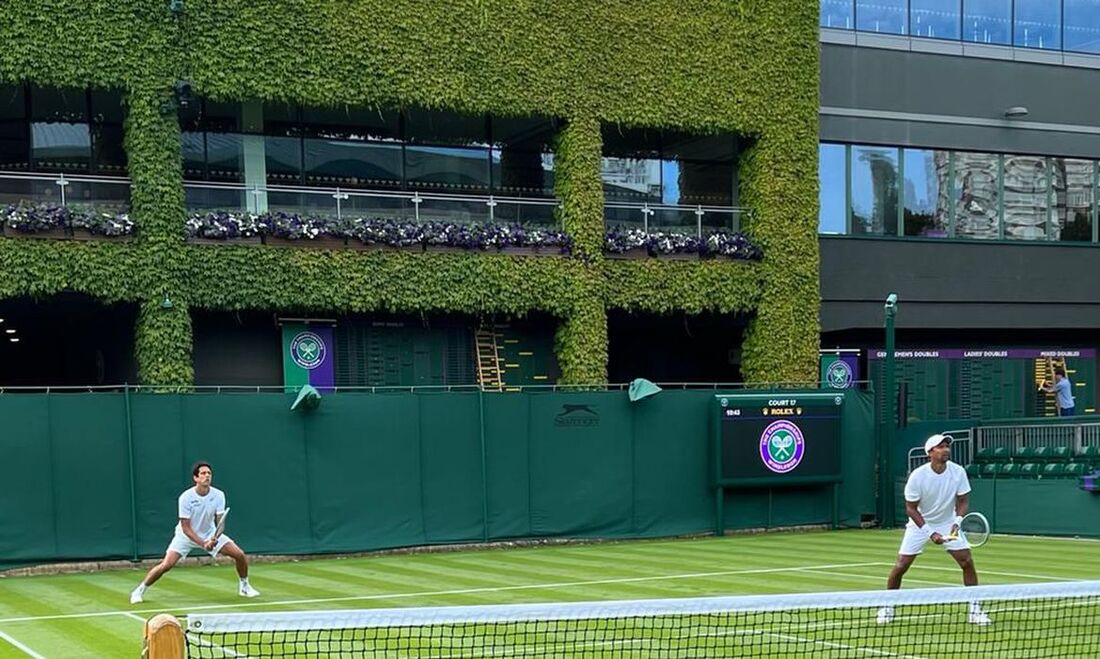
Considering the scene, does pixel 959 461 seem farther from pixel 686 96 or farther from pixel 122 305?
pixel 122 305

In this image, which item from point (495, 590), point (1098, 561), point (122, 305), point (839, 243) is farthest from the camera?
point (839, 243)

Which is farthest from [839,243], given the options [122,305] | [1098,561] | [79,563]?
[79,563]

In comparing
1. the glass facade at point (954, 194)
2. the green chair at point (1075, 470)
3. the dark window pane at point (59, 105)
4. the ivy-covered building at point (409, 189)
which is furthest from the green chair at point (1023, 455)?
the dark window pane at point (59, 105)

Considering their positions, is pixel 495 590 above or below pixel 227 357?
below

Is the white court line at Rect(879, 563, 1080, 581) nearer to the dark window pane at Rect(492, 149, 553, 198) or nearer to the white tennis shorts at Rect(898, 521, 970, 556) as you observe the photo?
the white tennis shorts at Rect(898, 521, 970, 556)

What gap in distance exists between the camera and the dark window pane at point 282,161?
87.8 feet

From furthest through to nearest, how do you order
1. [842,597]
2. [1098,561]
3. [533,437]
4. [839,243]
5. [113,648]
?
[839,243] → [533,437] → [1098,561] → [113,648] → [842,597]

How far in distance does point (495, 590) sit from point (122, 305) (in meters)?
13.7

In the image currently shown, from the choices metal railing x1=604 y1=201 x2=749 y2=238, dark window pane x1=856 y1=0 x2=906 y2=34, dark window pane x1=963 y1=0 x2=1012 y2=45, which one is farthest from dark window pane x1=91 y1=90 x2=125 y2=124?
dark window pane x1=963 y1=0 x2=1012 y2=45

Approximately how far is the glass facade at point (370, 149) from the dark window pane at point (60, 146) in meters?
2.03

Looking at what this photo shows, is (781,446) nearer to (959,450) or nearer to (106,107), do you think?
(959,450)

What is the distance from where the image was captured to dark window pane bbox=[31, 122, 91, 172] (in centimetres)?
2509

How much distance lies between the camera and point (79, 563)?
18.2 meters

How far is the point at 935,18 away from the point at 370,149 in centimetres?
1509
